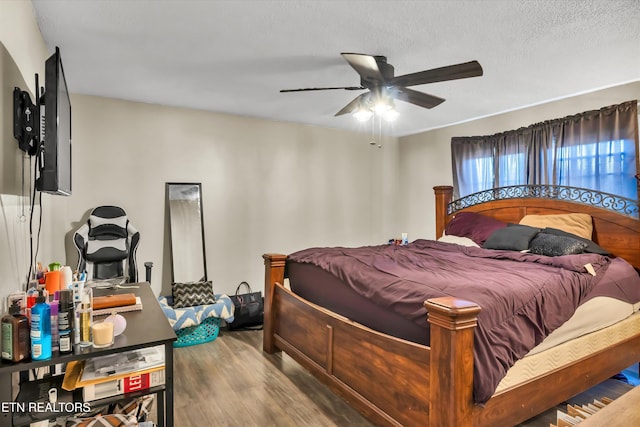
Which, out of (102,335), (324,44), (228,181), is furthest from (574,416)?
(228,181)

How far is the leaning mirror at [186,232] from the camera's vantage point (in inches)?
163

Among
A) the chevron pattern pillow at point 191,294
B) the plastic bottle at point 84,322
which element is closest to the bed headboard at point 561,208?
the chevron pattern pillow at point 191,294

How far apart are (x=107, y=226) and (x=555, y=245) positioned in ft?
13.4

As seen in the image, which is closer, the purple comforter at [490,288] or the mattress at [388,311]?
the purple comforter at [490,288]

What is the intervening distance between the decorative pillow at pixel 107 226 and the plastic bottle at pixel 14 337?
2.62m

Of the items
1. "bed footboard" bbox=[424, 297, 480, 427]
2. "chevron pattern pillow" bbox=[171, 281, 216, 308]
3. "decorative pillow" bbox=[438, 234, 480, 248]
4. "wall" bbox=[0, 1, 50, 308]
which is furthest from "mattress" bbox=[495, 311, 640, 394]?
"chevron pattern pillow" bbox=[171, 281, 216, 308]

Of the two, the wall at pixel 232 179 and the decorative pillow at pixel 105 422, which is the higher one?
the wall at pixel 232 179

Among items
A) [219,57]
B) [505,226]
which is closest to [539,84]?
[505,226]

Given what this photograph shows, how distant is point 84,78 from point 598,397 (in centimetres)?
480

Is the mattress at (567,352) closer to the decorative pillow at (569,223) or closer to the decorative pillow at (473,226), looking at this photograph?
the decorative pillow at (569,223)

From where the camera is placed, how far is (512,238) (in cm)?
344

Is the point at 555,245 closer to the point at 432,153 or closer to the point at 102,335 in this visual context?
the point at 432,153

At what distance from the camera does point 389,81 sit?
255cm

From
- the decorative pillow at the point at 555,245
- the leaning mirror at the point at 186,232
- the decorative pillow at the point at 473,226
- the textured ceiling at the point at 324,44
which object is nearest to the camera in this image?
the textured ceiling at the point at 324,44
